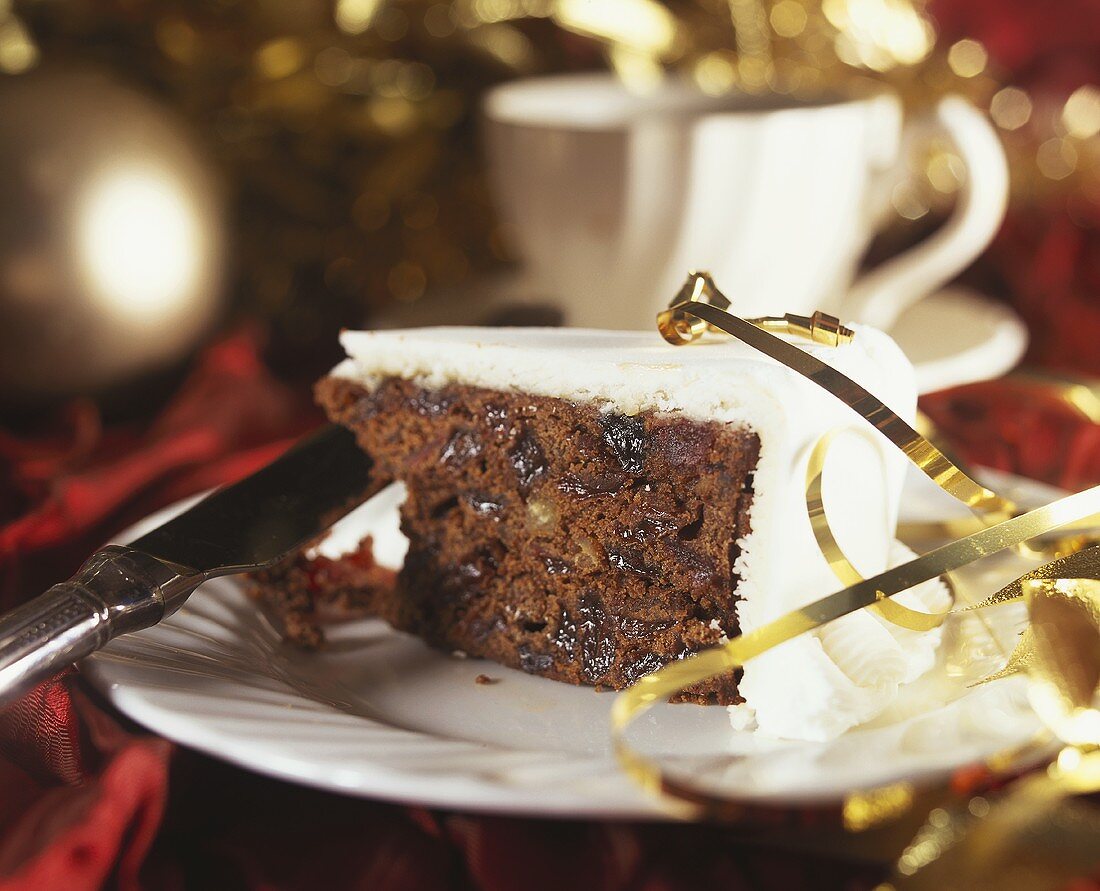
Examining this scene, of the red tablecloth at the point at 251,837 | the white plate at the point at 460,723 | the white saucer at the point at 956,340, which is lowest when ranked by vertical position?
the red tablecloth at the point at 251,837

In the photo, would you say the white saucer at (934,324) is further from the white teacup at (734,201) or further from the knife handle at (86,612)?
the knife handle at (86,612)

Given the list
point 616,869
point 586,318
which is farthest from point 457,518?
point 586,318

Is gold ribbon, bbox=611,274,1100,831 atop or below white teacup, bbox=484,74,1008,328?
below

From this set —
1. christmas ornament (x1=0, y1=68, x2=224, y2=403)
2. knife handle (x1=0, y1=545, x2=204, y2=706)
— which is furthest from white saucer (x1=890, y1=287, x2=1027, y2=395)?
christmas ornament (x1=0, y1=68, x2=224, y2=403)

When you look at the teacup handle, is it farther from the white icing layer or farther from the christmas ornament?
the christmas ornament

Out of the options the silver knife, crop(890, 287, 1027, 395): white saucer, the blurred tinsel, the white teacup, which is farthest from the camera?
the blurred tinsel

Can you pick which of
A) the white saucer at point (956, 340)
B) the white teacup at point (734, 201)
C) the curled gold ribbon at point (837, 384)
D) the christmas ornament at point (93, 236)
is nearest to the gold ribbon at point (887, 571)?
the curled gold ribbon at point (837, 384)
